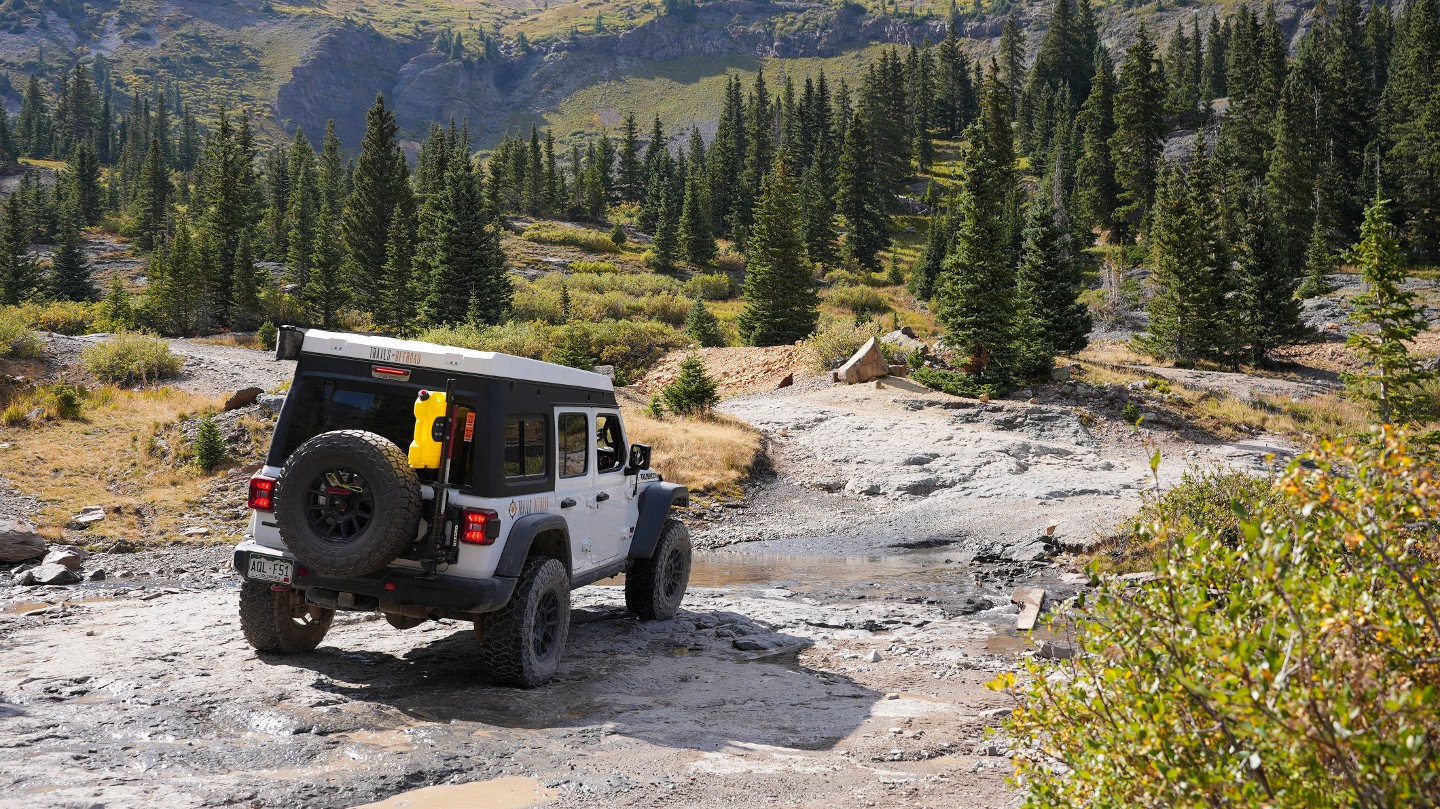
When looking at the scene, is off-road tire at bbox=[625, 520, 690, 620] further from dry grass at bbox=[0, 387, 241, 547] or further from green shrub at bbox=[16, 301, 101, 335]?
green shrub at bbox=[16, 301, 101, 335]

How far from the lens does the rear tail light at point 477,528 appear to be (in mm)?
6961

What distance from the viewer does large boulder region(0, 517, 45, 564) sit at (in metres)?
12.5

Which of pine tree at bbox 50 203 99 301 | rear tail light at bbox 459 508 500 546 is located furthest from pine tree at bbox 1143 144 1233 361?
pine tree at bbox 50 203 99 301

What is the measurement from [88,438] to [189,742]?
16.8m

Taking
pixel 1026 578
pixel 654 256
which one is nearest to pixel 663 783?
pixel 1026 578

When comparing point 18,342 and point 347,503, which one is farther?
point 18,342

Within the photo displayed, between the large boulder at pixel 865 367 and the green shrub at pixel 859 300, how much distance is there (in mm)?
30473

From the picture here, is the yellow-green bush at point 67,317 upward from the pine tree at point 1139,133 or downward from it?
downward

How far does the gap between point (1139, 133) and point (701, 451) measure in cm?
6385

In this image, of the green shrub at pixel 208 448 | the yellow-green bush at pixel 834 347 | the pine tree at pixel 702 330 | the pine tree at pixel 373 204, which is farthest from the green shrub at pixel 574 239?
the green shrub at pixel 208 448

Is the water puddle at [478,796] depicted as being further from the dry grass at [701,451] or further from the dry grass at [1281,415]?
the dry grass at [1281,415]

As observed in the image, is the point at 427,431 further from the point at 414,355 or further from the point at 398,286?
the point at 398,286

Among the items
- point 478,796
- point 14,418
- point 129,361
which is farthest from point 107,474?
point 478,796

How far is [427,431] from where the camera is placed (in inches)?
276
